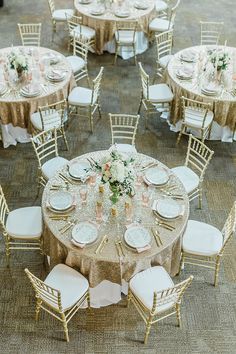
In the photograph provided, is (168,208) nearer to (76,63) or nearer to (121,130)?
(121,130)

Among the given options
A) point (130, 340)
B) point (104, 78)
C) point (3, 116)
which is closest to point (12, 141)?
point (3, 116)

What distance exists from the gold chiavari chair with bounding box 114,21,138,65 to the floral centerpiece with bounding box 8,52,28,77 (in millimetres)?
2519

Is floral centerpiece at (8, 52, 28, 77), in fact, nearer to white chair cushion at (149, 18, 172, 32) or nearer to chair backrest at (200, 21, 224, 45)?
white chair cushion at (149, 18, 172, 32)

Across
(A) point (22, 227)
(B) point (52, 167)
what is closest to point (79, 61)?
(B) point (52, 167)

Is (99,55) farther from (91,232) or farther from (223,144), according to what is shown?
(91,232)

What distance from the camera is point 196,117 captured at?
7.48m

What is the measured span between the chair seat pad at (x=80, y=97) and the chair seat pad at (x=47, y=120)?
0.47 m

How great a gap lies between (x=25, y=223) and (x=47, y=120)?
212 cm

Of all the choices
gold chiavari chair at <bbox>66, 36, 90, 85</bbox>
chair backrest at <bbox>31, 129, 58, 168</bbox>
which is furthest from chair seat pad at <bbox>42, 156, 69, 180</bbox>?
gold chiavari chair at <bbox>66, 36, 90, 85</bbox>

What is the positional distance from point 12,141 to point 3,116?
0.52m

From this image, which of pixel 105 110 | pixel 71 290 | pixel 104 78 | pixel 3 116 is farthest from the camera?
pixel 104 78

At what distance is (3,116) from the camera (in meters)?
7.35

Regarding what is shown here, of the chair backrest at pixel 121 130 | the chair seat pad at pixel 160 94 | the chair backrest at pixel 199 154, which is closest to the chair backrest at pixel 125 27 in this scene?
the chair seat pad at pixel 160 94

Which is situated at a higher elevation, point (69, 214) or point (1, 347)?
point (69, 214)
